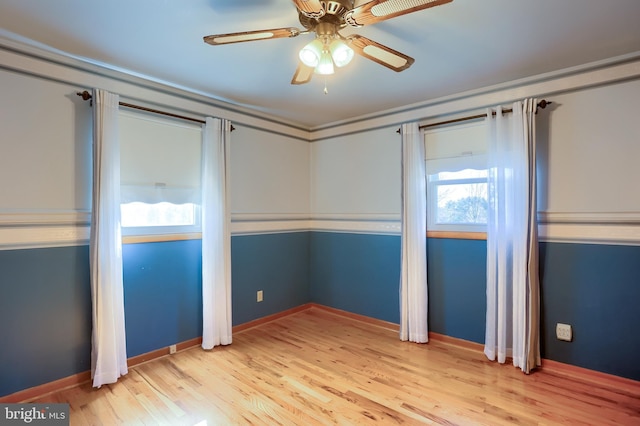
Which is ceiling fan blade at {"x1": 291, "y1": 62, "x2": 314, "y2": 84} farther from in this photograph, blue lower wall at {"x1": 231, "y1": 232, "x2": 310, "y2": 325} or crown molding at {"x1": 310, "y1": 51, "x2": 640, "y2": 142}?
blue lower wall at {"x1": 231, "y1": 232, "x2": 310, "y2": 325}

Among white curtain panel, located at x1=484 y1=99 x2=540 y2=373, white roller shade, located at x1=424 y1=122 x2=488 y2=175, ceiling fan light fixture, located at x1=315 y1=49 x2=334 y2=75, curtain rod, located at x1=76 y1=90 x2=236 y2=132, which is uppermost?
curtain rod, located at x1=76 y1=90 x2=236 y2=132

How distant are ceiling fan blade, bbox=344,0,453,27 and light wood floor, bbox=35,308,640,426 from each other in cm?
227

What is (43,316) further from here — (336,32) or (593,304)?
(593,304)

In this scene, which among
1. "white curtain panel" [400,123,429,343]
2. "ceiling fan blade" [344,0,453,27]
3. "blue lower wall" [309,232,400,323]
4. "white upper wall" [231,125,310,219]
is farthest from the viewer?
"blue lower wall" [309,232,400,323]

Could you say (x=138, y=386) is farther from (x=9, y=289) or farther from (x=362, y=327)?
(x=362, y=327)

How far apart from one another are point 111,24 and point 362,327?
349 cm

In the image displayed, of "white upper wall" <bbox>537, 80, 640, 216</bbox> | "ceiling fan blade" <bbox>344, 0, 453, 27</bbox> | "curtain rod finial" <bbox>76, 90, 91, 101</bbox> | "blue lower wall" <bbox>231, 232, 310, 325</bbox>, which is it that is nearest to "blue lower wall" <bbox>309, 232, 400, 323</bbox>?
"blue lower wall" <bbox>231, 232, 310, 325</bbox>

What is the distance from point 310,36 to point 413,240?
2.12 meters

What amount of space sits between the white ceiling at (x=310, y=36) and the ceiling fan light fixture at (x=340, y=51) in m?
0.32

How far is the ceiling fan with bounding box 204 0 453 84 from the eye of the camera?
1.47m

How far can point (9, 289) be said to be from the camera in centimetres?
226

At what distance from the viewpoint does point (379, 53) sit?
74.0 inches

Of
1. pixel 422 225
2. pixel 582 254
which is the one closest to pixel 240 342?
pixel 422 225

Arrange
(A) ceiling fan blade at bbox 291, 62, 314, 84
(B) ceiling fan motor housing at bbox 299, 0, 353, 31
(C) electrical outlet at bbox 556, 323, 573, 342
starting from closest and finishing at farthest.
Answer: (B) ceiling fan motor housing at bbox 299, 0, 353, 31
(A) ceiling fan blade at bbox 291, 62, 314, 84
(C) electrical outlet at bbox 556, 323, 573, 342
